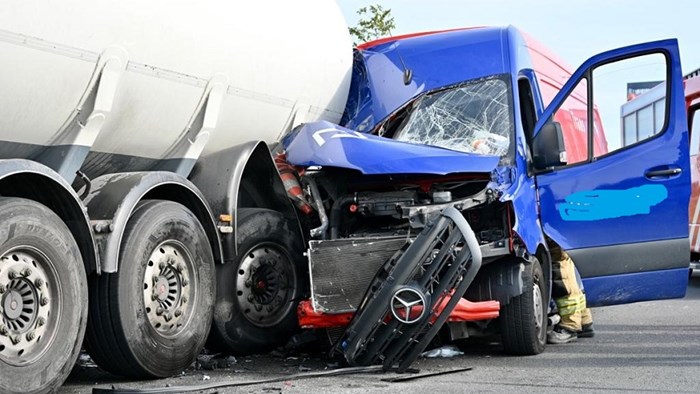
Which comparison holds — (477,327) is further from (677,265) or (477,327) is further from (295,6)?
(295,6)

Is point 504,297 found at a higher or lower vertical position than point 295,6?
lower

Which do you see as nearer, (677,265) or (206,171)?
(206,171)

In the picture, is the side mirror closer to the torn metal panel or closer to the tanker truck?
the tanker truck

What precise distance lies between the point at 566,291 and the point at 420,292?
88.7 inches

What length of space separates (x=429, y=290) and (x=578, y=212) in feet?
6.30

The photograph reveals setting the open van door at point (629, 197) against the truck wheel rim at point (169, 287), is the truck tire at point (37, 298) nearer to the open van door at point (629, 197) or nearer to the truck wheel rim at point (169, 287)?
the truck wheel rim at point (169, 287)

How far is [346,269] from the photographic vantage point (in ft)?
21.7

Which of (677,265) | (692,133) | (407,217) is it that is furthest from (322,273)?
(692,133)

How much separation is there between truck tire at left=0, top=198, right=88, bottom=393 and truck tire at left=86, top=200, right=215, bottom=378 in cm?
38

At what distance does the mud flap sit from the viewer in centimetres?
624

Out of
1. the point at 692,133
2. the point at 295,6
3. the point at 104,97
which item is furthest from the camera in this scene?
the point at 692,133

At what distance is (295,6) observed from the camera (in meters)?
7.37

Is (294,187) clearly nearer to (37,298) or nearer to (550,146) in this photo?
(550,146)

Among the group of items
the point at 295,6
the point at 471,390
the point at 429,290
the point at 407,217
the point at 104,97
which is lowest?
the point at 471,390
